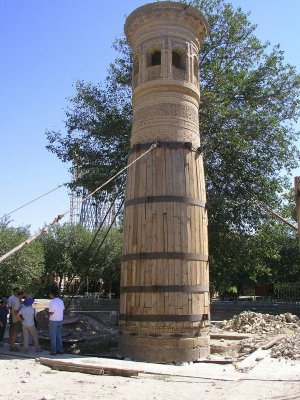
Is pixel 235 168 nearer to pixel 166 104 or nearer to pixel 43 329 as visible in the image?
pixel 166 104

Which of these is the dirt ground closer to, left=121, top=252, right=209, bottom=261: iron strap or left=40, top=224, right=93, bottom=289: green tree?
left=121, top=252, right=209, bottom=261: iron strap

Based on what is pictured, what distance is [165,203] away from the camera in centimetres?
1049

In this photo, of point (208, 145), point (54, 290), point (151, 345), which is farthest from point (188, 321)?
point (208, 145)

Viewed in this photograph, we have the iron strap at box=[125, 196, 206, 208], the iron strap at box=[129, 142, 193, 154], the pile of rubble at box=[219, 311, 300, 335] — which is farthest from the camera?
the pile of rubble at box=[219, 311, 300, 335]

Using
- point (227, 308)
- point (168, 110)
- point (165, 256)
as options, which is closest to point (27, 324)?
point (165, 256)

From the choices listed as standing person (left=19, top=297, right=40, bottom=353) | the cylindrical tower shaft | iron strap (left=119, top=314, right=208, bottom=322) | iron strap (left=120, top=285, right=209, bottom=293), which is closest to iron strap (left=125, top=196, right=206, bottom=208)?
the cylindrical tower shaft

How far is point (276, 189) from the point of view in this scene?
19453mm

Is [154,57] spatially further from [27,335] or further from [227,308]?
[227,308]

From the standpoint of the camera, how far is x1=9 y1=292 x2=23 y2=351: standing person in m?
10.3

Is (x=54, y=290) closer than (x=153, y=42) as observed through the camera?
Yes

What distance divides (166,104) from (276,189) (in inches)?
384

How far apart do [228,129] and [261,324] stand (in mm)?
8006

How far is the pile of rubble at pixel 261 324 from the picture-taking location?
1400 centimetres

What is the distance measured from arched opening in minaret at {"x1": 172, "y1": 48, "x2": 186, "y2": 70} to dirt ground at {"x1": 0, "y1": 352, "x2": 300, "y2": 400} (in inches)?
299
